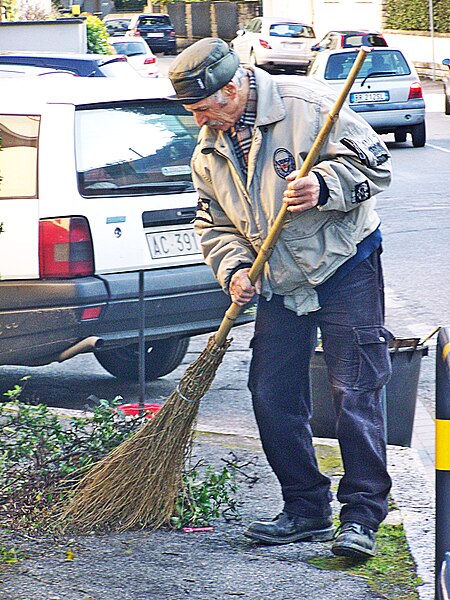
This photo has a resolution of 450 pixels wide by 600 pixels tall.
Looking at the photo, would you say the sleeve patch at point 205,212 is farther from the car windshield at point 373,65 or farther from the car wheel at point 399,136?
the car wheel at point 399,136

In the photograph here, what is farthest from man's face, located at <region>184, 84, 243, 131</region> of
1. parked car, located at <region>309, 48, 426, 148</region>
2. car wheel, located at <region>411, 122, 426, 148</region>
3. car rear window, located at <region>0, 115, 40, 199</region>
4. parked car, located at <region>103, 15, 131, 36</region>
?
parked car, located at <region>103, 15, 131, 36</region>

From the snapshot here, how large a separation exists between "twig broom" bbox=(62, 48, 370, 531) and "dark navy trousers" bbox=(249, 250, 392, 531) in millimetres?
216

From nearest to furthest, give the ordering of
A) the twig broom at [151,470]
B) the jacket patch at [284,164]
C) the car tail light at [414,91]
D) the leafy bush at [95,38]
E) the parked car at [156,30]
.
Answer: the jacket patch at [284,164] < the twig broom at [151,470] < the car tail light at [414,91] < the leafy bush at [95,38] < the parked car at [156,30]

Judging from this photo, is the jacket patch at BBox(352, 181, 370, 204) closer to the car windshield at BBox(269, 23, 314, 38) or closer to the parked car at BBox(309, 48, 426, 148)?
the parked car at BBox(309, 48, 426, 148)

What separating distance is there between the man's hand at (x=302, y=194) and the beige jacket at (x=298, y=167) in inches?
2.6

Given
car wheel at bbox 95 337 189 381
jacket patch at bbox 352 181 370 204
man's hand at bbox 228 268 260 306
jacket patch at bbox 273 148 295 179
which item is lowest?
car wheel at bbox 95 337 189 381

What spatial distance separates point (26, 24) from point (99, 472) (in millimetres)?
10806

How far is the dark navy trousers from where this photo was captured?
152 inches

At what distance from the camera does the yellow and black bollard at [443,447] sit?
2852 mm

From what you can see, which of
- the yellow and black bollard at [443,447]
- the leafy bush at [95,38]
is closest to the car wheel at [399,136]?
the leafy bush at [95,38]

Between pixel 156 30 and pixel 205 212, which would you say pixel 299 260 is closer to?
pixel 205 212

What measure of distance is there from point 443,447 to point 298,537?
1278 millimetres

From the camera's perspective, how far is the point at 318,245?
12.4 ft

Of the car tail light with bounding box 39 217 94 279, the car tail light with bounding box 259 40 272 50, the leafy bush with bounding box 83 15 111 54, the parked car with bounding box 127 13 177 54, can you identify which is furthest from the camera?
the parked car with bounding box 127 13 177 54
